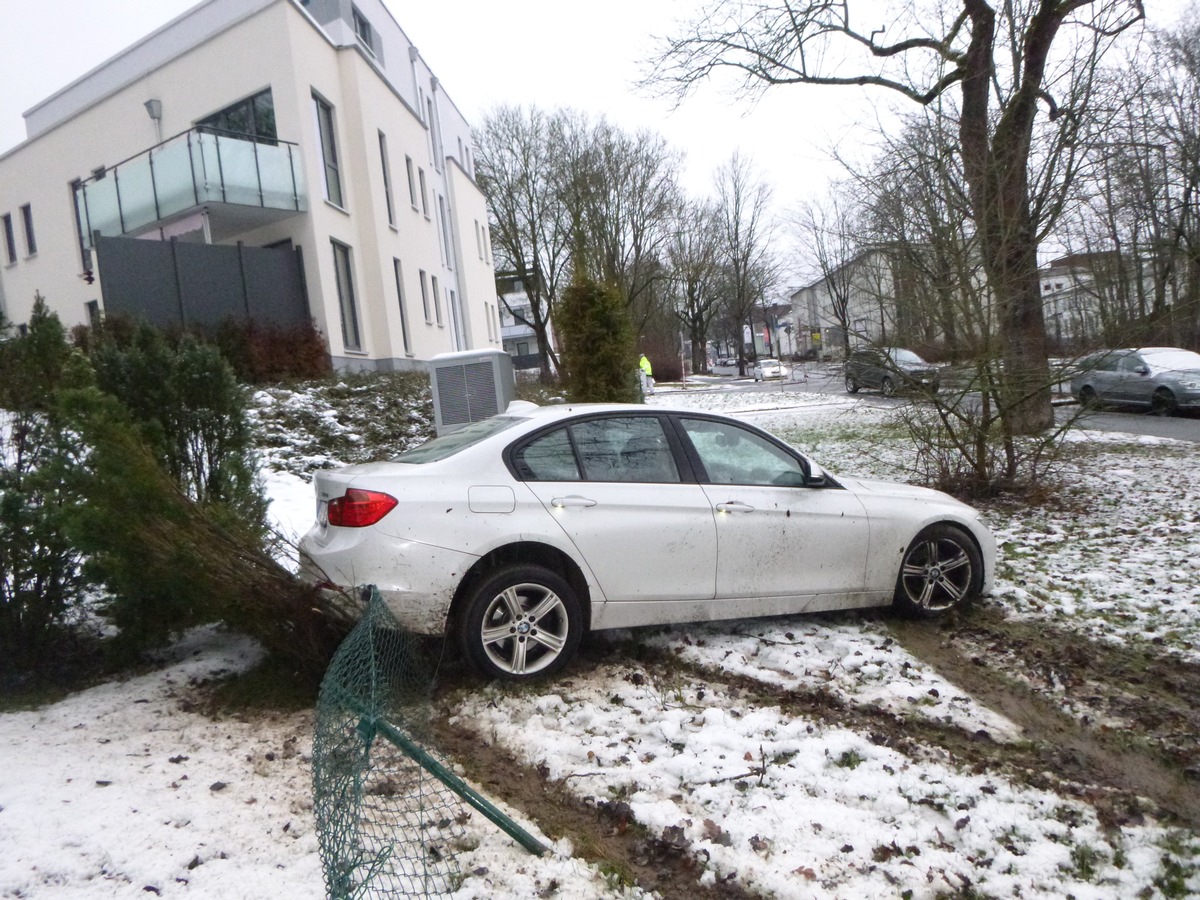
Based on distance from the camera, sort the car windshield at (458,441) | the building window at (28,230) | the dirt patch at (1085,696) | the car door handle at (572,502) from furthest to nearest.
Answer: the building window at (28,230), the car windshield at (458,441), the car door handle at (572,502), the dirt patch at (1085,696)

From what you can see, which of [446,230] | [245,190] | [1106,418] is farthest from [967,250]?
[446,230]

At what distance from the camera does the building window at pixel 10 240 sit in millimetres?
26002

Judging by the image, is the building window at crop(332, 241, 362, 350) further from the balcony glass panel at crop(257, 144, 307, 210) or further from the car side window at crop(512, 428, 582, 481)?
the car side window at crop(512, 428, 582, 481)

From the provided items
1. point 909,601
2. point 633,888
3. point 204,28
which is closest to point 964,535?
point 909,601

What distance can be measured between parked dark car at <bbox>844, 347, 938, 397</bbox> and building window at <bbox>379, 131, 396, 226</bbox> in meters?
16.5

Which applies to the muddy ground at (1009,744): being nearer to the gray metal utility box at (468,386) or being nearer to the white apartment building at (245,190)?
the gray metal utility box at (468,386)

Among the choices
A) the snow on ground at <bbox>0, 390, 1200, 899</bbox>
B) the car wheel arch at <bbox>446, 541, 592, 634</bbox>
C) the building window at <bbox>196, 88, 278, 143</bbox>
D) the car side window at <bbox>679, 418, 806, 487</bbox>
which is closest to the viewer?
the snow on ground at <bbox>0, 390, 1200, 899</bbox>

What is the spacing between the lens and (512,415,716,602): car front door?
4.70 meters

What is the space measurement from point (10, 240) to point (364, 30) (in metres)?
12.5

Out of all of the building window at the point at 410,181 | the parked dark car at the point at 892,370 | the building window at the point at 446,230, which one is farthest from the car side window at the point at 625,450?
the building window at the point at 446,230

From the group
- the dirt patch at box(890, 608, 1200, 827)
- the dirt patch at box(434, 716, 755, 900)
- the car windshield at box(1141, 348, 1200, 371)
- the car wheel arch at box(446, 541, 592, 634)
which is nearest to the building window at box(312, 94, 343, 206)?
the car wheel arch at box(446, 541, 592, 634)

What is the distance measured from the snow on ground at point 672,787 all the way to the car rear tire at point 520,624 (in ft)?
0.50

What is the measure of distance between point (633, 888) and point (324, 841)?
105 centimetres

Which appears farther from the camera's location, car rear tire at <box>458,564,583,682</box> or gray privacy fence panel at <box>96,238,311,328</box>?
gray privacy fence panel at <box>96,238,311,328</box>
